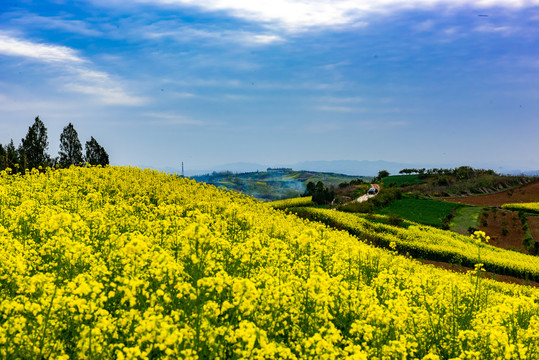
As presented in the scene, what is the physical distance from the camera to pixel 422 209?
63.0 m

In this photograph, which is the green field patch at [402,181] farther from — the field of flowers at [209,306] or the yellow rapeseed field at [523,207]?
the field of flowers at [209,306]

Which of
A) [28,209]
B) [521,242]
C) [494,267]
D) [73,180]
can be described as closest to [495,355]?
[28,209]

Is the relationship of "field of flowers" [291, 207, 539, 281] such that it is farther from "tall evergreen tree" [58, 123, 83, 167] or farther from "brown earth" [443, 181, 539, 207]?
"tall evergreen tree" [58, 123, 83, 167]

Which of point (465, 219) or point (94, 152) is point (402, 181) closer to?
point (465, 219)

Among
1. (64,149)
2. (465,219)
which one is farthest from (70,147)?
(465,219)

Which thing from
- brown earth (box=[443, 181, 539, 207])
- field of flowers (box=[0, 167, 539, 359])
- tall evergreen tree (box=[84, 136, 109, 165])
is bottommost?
brown earth (box=[443, 181, 539, 207])

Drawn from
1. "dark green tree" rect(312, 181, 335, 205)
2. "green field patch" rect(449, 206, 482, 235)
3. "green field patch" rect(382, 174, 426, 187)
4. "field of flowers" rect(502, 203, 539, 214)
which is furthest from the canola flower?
"green field patch" rect(382, 174, 426, 187)

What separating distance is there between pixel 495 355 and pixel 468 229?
5218cm

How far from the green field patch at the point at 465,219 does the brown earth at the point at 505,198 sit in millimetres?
6107

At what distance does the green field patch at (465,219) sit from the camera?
182 ft

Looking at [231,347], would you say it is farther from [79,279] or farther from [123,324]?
[79,279]

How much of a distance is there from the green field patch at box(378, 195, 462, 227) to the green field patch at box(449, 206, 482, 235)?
1390mm

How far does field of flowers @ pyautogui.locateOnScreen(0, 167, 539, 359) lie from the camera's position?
6.26 meters

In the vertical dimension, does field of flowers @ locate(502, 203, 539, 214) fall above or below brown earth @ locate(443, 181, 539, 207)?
below
